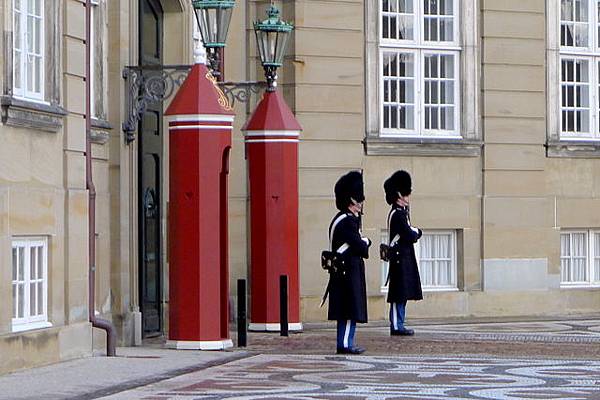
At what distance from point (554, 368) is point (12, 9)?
588 centimetres

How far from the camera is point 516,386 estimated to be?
49.3ft

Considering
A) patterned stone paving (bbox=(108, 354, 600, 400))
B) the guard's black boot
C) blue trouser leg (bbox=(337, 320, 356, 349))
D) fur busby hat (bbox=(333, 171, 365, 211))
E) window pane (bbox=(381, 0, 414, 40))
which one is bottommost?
patterned stone paving (bbox=(108, 354, 600, 400))

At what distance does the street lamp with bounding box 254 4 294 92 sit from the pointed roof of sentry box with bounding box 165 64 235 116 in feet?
9.32

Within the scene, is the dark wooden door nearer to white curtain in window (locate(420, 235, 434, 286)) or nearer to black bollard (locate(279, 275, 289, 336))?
black bollard (locate(279, 275, 289, 336))

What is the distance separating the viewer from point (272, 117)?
854 inches

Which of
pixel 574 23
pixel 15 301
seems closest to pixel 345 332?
pixel 15 301

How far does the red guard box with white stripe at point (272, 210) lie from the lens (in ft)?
70.9

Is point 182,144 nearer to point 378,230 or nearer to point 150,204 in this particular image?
point 150,204

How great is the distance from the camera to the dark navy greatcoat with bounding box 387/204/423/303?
69.7 feet

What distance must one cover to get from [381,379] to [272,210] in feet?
20.9

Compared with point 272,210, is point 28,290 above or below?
below

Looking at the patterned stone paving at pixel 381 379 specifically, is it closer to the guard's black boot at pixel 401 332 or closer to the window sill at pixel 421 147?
the guard's black boot at pixel 401 332

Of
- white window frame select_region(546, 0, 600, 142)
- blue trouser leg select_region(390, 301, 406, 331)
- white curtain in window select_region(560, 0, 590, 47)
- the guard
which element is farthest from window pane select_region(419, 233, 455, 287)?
the guard

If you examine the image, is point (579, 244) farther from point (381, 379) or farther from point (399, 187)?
point (381, 379)
